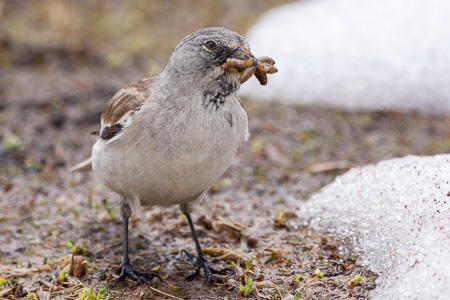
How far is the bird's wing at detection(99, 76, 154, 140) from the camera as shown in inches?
159

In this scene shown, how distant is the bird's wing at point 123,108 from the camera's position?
404 cm

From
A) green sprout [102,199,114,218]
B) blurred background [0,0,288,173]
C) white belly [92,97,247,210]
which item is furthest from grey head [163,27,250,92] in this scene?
blurred background [0,0,288,173]

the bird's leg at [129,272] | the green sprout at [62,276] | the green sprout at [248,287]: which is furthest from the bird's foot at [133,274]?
the green sprout at [248,287]

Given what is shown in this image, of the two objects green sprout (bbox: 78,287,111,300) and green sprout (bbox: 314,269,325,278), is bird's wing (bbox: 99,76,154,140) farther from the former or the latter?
green sprout (bbox: 314,269,325,278)

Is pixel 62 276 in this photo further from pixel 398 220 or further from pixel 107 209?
pixel 398 220

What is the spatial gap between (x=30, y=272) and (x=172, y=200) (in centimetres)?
123

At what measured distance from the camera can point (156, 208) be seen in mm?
5535

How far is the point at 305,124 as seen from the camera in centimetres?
752

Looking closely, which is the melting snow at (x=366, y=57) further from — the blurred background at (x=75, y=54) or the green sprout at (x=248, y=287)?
the green sprout at (x=248, y=287)

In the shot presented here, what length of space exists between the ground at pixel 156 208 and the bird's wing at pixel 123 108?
962mm

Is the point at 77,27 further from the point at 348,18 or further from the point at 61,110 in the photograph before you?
the point at 348,18

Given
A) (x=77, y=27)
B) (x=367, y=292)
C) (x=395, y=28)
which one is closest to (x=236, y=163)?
(x=367, y=292)

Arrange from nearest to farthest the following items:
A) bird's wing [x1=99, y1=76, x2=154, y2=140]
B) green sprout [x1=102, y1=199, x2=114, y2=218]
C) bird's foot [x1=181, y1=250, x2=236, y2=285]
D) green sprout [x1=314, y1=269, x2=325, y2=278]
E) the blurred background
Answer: green sprout [x1=314, y1=269, x2=325, y2=278], bird's wing [x1=99, y1=76, x2=154, y2=140], bird's foot [x1=181, y1=250, x2=236, y2=285], green sprout [x1=102, y1=199, x2=114, y2=218], the blurred background

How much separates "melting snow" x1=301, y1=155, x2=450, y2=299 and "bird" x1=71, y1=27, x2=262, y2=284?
1108mm
